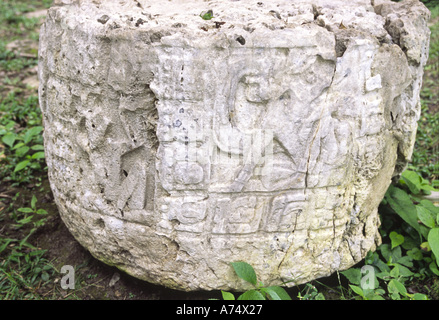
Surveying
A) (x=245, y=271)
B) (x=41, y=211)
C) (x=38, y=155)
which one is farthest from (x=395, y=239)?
(x=38, y=155)

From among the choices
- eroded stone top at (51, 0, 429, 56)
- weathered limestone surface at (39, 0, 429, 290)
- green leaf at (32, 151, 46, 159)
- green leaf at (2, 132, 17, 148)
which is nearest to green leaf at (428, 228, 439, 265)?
weathered limestone surface at (39, 0, 429, 290)

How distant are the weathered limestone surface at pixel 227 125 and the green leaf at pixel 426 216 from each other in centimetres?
36

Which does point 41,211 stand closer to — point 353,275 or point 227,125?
point 227,125

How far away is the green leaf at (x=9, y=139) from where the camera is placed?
3.45m

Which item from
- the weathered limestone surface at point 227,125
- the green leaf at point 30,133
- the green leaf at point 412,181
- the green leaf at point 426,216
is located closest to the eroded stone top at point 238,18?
the weathered limestone surface at point 227,125

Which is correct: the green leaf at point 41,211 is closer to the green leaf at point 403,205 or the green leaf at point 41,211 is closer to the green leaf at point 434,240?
the green leaf at point 403,205

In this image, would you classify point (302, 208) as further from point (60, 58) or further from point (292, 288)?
point (60, 58)

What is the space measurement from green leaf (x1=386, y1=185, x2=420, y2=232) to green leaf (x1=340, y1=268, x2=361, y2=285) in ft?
1.50

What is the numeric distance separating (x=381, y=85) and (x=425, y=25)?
1.53 feet

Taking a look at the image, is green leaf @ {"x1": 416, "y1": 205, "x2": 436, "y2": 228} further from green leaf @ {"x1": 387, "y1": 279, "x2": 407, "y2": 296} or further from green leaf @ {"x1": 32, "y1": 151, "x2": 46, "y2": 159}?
green leaf @ {"x1": 32, "y1": 151, "x2": 46, "y2": 159}

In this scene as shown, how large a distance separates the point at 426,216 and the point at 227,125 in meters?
1.31

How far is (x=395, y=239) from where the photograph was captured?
2.67m

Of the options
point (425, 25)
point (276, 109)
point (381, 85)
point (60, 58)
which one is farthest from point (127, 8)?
point (425, 25)
